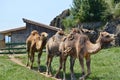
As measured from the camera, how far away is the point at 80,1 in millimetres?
39062

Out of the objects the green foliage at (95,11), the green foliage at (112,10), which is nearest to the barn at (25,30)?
the green foliage at (95,11)

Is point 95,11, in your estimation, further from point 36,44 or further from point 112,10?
point 36,44

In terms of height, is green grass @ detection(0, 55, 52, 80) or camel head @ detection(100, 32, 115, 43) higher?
camel head @ detection(100, 32, 115, 43)

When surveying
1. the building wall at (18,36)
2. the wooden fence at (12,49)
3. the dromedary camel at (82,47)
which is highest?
the dromedary camel at (82,47)

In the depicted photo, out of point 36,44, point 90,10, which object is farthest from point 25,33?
point 36,44

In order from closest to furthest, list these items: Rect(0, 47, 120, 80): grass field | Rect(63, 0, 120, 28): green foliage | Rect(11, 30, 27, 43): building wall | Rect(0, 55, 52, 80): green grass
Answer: Rect(0, 47, 120, 80): grass field, Rect(0, 55, 52, 80): green grass, Rect(63, 0, 120, 28): green foliage, Rect(11, 30, 27, 43): building wall

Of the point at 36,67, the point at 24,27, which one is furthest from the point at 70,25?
the point at 36,67

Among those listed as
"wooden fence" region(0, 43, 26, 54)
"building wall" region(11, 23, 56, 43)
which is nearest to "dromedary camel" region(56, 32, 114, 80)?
"wooden fence" region(0, 43, 26, 54)

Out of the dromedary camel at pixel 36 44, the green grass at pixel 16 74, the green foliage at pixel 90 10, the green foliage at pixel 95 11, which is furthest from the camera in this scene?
the green foliage at pixel 90 10

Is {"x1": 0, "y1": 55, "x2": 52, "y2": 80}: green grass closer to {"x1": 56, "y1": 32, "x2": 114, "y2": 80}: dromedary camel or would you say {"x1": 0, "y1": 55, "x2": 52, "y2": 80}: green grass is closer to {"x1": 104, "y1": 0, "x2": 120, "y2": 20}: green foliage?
{"x1": 56, "y1": 32, "x2": 114, "y2": 80}: dromedary camel

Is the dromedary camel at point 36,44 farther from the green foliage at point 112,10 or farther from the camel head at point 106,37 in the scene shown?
the green foliage at point 112,10

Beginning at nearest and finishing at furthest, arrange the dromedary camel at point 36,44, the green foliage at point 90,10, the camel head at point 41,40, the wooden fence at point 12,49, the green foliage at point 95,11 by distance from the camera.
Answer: the camel head at point 41,40 < the dromedary camel at point 36,44 < the wooden fence at point 12,49 < the green foliage at point 95,11 < the green foliage at point 90,10

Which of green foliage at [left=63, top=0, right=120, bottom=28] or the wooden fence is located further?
green foliage at [left=63, top=0, right=120, bottom=28]

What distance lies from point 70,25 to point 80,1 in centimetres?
258
